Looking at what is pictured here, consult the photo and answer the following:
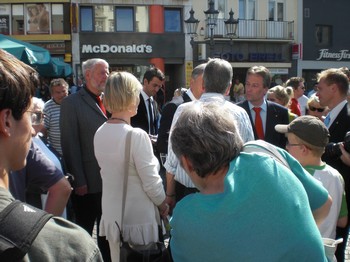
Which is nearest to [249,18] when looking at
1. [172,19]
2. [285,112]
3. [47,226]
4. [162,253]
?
[172,19]

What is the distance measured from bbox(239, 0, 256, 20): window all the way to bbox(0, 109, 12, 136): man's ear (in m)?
25.8

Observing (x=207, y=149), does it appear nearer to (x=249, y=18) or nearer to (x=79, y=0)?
(x=79, y=0)

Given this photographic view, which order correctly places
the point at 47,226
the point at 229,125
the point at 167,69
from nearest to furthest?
the point at 47,226 → the point at 229,125 → the point at 167,69

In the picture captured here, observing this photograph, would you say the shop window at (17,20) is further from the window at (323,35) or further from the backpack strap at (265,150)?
the backpack strap at (265,150)

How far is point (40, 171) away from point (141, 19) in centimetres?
2270

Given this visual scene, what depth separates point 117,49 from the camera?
2370 cm

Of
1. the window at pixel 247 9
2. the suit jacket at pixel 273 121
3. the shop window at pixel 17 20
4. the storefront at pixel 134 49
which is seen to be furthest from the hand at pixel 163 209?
the window at pixel 247 9

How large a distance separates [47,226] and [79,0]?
23.8 m

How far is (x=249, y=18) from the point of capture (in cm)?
2586

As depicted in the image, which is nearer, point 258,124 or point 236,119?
point 236,119

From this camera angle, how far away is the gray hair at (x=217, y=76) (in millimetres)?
3166

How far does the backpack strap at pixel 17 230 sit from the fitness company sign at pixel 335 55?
28000 millimetres

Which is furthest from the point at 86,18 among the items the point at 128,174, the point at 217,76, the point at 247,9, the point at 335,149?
the point at 335,149

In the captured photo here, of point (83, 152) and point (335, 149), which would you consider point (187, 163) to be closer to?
point (335, 149)
